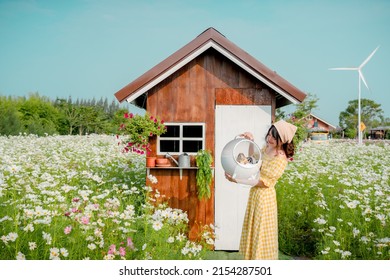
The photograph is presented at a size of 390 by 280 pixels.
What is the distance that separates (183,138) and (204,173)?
1.85ft

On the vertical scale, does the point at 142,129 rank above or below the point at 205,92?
below

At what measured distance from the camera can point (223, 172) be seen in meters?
5.23

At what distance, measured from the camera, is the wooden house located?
517 centimetres

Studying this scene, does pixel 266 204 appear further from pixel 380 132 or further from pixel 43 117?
pixel 380 132

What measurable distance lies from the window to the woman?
69.7 inches

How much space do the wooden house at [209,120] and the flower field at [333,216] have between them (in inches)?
37.5

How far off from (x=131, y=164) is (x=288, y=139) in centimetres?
509

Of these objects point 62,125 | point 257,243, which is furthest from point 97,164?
point 62,125

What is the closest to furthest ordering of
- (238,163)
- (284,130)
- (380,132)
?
1. (238,163)
2. (284,130)
3. (380,132)

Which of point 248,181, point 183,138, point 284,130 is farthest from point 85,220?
point 183,138

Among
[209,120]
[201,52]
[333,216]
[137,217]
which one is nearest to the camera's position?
[137,217]

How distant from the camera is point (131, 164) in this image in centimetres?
789
